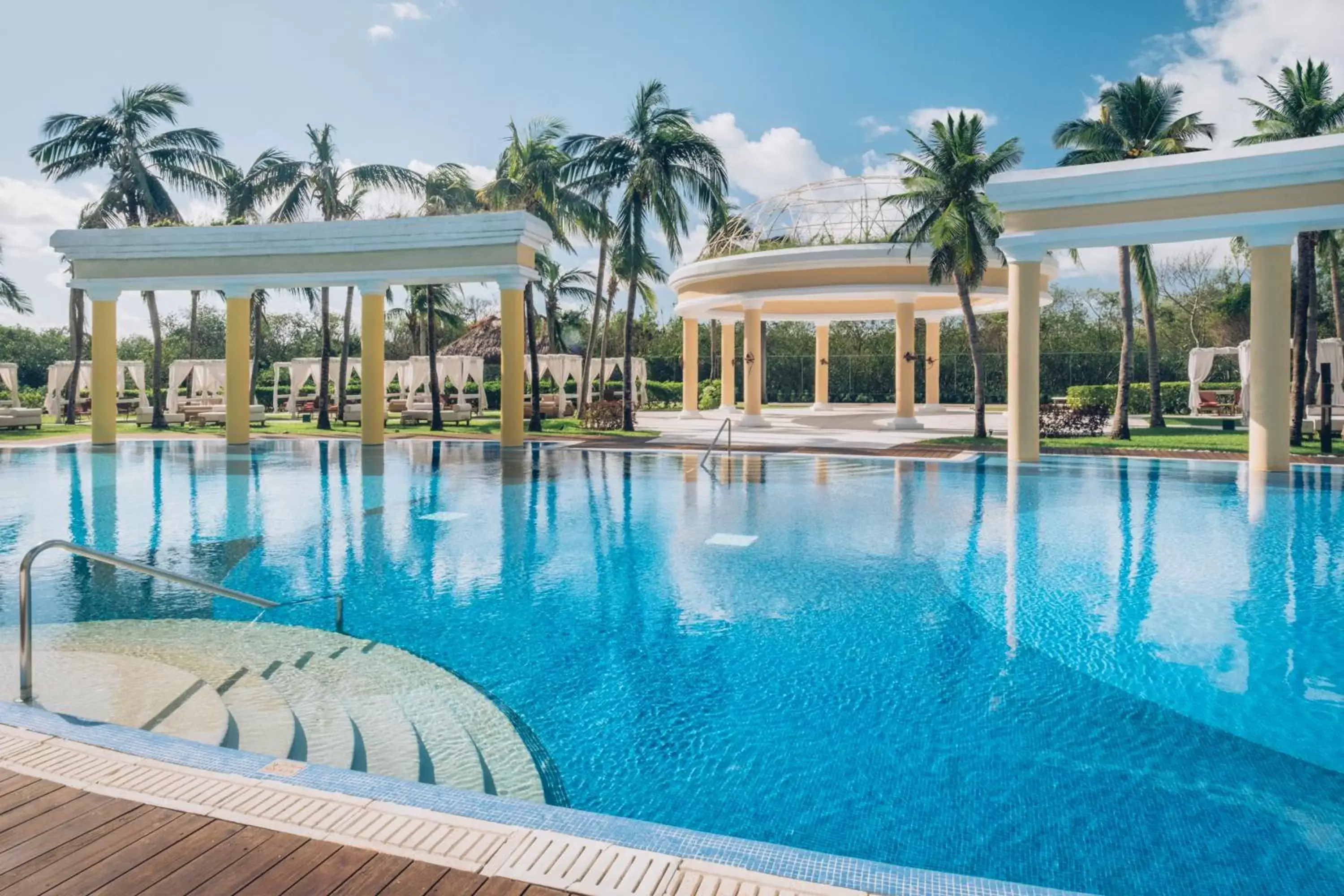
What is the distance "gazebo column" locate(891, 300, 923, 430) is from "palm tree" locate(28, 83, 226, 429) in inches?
885

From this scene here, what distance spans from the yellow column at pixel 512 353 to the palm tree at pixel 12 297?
2566 centimetres

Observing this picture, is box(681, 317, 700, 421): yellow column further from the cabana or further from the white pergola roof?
the cabana

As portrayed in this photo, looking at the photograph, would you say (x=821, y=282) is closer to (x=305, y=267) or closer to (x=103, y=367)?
(x=305, y=267)

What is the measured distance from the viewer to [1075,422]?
82.8ft

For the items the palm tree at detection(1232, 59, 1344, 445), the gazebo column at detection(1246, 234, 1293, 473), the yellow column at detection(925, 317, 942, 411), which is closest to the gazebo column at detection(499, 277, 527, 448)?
the gazebo column at detection(1246, 234, 1293, 473)

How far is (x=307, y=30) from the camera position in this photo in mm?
21094

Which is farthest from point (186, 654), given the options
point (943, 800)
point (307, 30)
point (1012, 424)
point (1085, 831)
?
point (307, 30)

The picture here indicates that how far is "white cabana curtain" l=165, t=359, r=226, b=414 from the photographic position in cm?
3591

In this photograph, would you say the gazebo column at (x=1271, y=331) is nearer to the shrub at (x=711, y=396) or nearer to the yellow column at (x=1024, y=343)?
the yellow column at (x=1024, y=343)

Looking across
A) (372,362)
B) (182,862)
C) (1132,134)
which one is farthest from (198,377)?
(182,862)

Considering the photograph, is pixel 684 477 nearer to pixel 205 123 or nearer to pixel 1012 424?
pixel 1012 424

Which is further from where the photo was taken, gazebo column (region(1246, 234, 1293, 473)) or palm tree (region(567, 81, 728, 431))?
palm tree (region(567, 81, 728, 431))

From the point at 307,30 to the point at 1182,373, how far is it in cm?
3843

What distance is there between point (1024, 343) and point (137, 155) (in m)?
26.8
